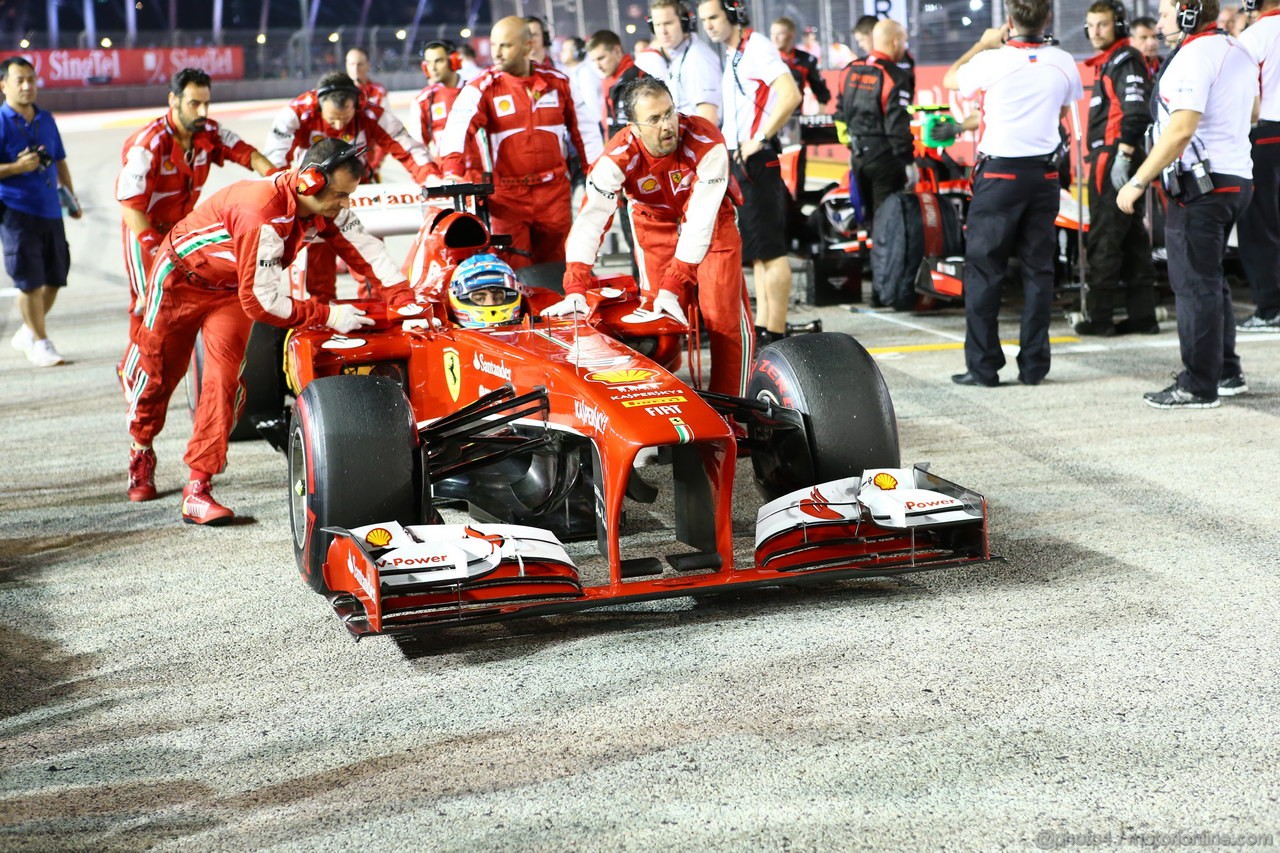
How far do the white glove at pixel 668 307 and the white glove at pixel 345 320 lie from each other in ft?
3.76

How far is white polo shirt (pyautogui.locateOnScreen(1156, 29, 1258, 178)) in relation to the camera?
21.3 ft

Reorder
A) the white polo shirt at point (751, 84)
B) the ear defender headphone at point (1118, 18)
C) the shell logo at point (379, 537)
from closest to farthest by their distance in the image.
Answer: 1. the shell logo at point (379, 537)
2. the white polo shirt at point (751, 84)
3. the ear defender headphone at point (1118, 18)

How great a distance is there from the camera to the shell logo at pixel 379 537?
4039mm

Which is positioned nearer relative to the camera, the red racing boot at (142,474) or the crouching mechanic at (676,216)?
the crouching mechanic at (676,216)

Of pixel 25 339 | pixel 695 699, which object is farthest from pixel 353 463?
pixel 25 339

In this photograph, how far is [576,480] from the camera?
480 cm

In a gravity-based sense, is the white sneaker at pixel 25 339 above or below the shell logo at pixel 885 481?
above

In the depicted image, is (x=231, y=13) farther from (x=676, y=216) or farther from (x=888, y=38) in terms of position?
(x=676, y=216)

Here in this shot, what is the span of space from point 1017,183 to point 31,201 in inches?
246

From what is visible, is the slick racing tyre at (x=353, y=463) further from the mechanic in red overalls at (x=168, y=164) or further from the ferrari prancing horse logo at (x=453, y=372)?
the mechanic in red overalls at (x=168, y=164)

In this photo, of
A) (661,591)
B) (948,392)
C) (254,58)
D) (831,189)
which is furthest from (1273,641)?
(254,58)

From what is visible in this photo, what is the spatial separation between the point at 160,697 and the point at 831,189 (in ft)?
28.7

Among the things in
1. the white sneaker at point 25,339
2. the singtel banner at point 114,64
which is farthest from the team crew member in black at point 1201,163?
the singtel banner at point 114,64

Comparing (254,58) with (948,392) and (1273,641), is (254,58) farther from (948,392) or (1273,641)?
(1273,641)
